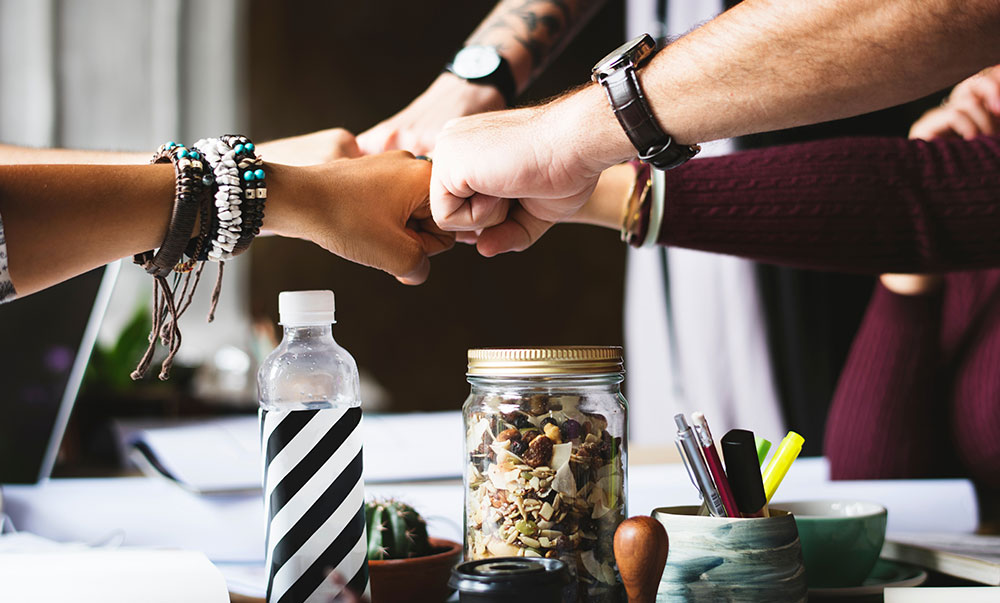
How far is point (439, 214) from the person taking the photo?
0.74 m

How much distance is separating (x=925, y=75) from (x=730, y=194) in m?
0.42

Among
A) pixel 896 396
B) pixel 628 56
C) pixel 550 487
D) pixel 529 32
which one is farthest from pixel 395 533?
pixel 896 396

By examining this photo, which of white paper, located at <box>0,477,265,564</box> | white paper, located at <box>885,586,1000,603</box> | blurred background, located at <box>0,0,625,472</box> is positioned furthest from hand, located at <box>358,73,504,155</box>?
blurred background, located at <box>0,0,625,472</box>

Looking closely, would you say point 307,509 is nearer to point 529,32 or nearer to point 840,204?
point 840,204

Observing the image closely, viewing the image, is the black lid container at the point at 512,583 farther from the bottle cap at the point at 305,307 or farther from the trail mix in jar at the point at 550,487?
the bottle cap at the point at 305,307

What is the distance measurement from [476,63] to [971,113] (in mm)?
742

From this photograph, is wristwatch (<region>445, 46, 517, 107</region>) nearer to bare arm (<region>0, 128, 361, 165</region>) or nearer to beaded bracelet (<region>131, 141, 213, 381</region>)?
bare arm (<region>0, 128, 361, 165</region>)

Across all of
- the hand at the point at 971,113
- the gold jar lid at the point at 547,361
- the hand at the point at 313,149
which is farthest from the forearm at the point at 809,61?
the hand at the point at 971,113

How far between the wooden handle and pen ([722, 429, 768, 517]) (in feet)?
0.26

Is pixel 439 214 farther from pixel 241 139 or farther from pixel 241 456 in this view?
pixel 241 456

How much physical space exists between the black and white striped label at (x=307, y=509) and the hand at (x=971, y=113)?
1066 millimetres

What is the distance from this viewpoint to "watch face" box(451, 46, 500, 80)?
1.08 m

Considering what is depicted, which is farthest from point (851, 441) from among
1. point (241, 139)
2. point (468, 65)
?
point (241, 139)

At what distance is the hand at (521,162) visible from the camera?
62 cm
